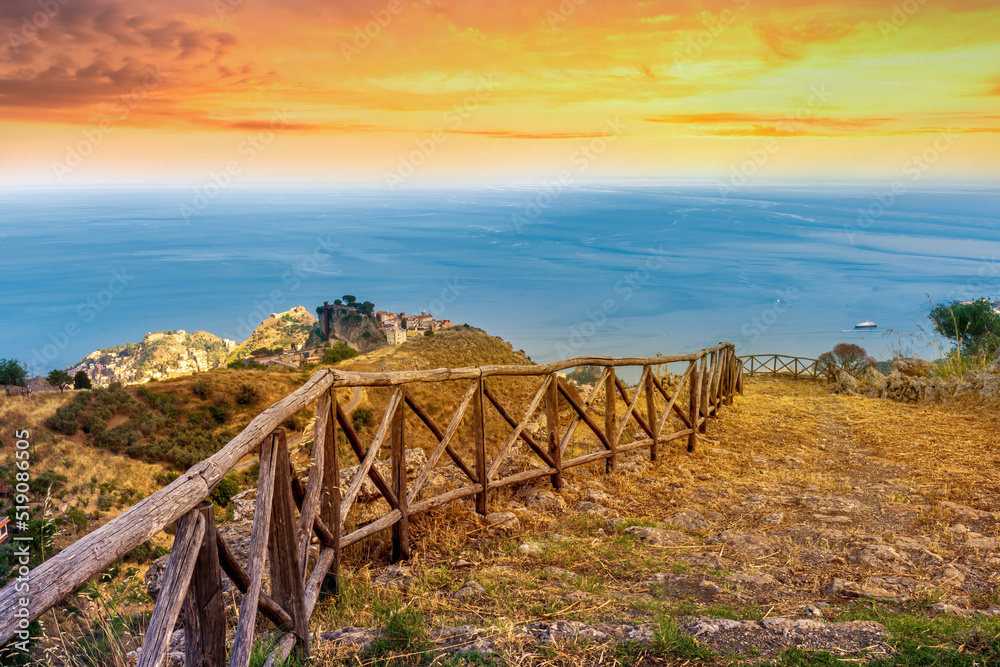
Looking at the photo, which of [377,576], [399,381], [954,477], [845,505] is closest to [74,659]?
[377,576]

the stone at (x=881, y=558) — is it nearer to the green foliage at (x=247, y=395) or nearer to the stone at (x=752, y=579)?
the stone at (x=752, y=579)

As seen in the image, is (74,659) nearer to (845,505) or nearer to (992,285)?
(845,505)

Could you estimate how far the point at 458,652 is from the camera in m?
2.87

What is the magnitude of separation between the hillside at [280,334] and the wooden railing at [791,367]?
54940mm

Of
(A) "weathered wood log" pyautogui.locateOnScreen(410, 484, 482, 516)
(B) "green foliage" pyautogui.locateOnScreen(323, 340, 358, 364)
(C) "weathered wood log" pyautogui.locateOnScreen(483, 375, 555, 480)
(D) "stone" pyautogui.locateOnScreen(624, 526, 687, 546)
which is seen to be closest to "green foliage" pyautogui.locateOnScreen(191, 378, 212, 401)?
(B) "green foliage" pyautogui.locateOnScreen(323, 340, 358, 364)

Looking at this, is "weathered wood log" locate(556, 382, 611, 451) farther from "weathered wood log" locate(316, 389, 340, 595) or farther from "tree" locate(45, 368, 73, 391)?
"tree" locate(45, 368, 73, 391)

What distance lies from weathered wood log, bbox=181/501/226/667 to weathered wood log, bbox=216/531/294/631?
0.21 feet

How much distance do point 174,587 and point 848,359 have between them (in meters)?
26.3

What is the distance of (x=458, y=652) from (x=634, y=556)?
7.48ft

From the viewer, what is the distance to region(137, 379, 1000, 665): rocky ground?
299cm

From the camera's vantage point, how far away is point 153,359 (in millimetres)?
65062

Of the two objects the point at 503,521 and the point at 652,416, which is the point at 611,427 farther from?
the point at 503,521

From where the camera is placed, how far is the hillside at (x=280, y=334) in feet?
233

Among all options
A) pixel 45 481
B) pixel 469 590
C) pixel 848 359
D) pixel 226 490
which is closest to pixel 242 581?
pixel 469 590
